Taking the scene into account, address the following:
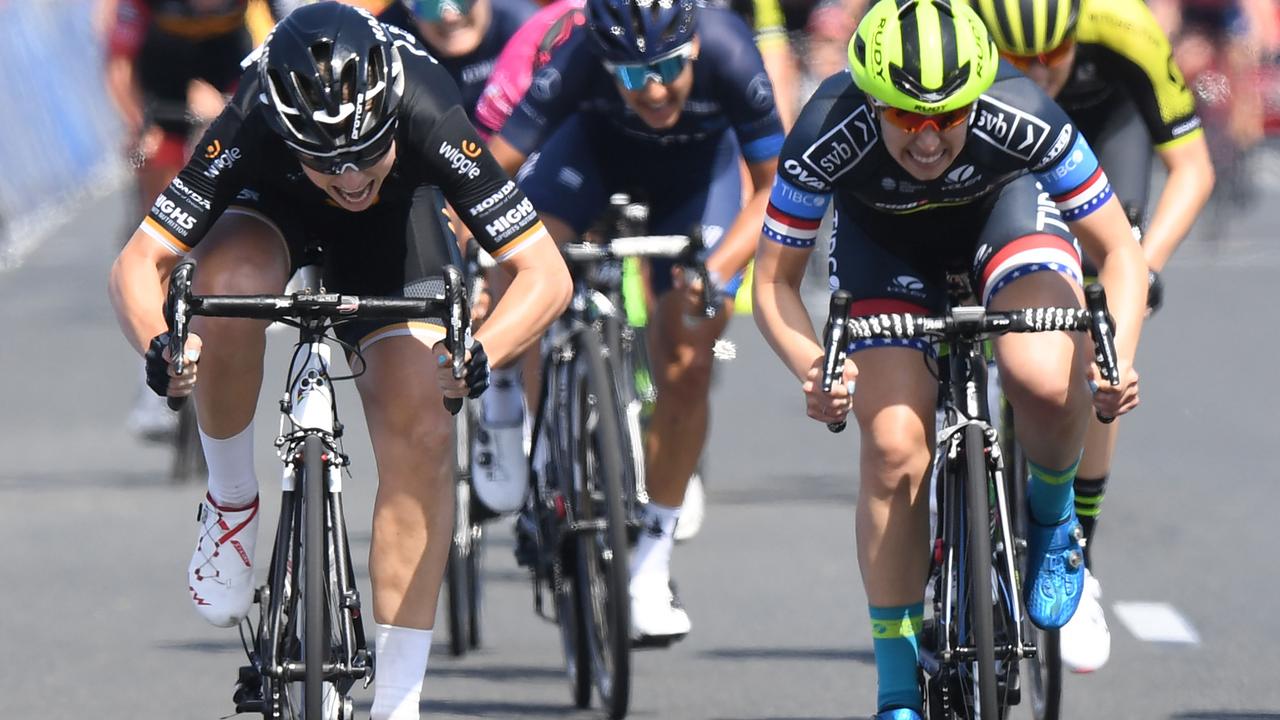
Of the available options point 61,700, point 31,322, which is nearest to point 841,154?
point 61,700

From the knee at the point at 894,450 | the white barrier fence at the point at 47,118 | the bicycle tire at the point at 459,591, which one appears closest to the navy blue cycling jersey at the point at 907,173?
the knee at the point at 894,450

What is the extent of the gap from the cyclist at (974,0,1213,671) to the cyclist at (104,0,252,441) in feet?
16.3

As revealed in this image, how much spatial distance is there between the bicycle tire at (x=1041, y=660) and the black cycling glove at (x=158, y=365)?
7.54 feet

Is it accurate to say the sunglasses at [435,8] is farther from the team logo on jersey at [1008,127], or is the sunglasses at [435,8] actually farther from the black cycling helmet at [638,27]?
the team logo on jersey at [1008,127]

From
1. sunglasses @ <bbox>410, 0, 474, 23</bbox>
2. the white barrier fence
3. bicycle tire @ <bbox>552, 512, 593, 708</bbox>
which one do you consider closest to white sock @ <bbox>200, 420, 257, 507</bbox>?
bicycle tire @ <bbox>552, 512, 593, 708</bbox>

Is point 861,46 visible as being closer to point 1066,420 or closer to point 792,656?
point 1066,420

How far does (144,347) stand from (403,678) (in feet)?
3.23

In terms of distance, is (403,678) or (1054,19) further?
(1054,19)

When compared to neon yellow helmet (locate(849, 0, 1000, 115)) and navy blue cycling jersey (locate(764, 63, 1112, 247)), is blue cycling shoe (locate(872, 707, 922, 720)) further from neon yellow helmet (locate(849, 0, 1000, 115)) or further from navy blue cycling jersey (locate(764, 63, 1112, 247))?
neon yellow helmet (locate(849, 0, 1000, 115))

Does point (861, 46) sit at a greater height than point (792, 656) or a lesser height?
greater

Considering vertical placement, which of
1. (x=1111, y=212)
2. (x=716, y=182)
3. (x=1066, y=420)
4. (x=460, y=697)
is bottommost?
(x=460, y=697)

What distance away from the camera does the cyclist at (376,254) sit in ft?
19.3

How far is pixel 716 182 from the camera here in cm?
871

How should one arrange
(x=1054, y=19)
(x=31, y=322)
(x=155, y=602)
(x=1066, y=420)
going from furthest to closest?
1. (x=31, y=322)
2. (x=155, y=602)
3. (x=1054, y=19)
4. (x=1066, y=420)
